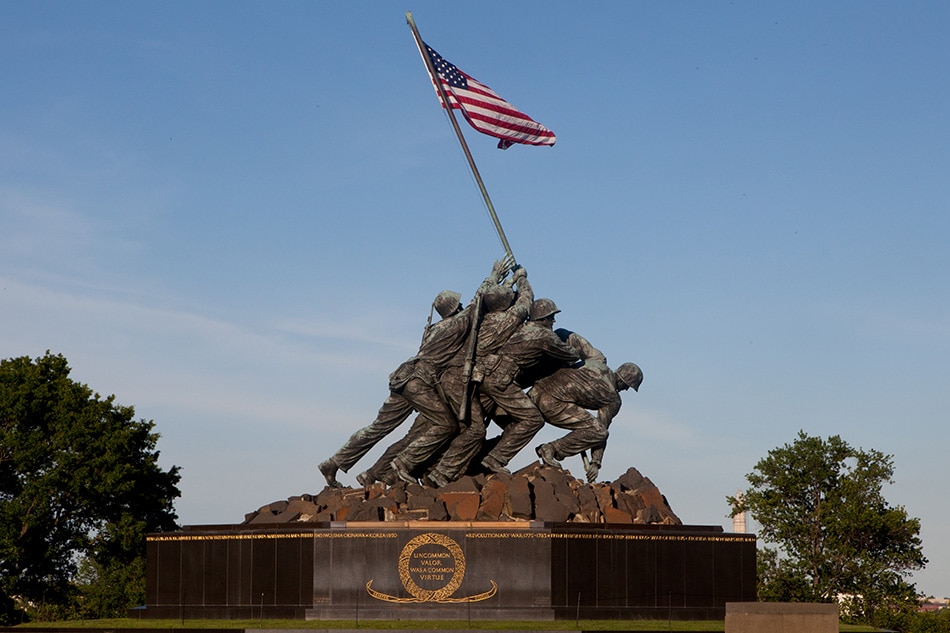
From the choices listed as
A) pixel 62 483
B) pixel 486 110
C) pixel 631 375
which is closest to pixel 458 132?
pixel 486 110

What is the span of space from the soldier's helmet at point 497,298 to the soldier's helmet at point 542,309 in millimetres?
527

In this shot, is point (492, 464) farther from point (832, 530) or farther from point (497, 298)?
point (832, 530)

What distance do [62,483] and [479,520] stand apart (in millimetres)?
18790

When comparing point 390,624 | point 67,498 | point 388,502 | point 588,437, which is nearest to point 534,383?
point 588,437

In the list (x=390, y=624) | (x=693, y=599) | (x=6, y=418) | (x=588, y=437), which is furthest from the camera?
(x=6, y=418)

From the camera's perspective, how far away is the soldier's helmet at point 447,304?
3133 cm

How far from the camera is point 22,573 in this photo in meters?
43.9

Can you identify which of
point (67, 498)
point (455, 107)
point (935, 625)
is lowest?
point (935, 625)

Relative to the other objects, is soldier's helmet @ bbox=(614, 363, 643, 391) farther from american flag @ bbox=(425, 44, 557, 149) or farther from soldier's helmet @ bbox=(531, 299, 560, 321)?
american flag @ bbox=(425, 44, 557, 149)

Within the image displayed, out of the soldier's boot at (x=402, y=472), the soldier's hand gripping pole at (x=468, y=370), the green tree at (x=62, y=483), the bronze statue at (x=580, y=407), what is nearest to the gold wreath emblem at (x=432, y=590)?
the soldier's boot at (x=402, y=472)

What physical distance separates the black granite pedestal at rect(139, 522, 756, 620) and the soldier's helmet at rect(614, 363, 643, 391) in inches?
151

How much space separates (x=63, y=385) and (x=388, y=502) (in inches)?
729

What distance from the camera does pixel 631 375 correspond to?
31.9 meters

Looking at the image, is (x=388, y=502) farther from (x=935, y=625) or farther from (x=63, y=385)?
(x=935, y=625)
